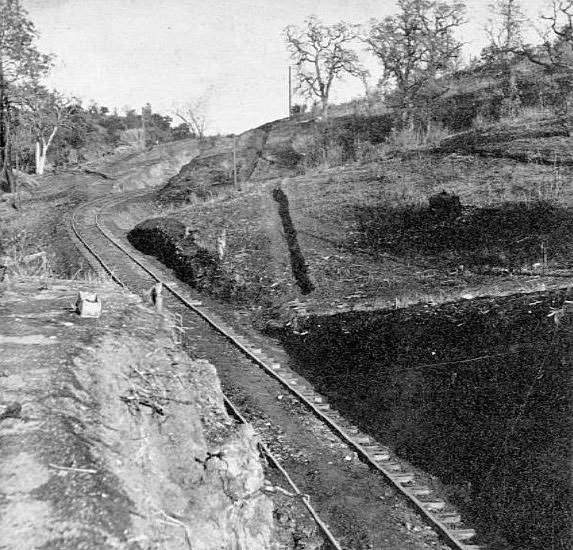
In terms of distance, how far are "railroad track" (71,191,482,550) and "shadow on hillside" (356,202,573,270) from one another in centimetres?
570

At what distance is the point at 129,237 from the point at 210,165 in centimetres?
1926

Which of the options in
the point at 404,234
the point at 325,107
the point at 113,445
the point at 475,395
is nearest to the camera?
the point at 113,445

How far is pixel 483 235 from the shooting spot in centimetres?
1558

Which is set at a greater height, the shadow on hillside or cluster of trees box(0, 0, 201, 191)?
cluster of trees box(0, 0, 201, 191)

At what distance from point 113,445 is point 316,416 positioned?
5007 millimetres

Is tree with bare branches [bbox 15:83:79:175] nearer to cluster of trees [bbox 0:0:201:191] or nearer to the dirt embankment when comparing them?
cluster of trees [bbox 0:0:201:191]

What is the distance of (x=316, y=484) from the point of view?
8.38m

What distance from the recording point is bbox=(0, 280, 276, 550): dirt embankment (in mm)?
4707

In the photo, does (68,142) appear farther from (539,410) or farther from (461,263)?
(539,410)

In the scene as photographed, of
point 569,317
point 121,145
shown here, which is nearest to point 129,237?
point 569,317

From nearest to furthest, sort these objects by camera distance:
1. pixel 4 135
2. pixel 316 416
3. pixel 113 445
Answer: pixel 113 445
pixel 316 416
pixel 4 135

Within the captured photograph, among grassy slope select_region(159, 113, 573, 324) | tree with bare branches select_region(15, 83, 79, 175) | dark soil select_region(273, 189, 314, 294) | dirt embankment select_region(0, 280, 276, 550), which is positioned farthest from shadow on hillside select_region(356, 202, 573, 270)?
tree with bare branches select_region(15, 83, 79, 175)

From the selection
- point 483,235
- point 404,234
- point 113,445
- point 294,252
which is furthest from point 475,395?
point 294,252

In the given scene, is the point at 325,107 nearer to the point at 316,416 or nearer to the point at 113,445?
the point at 316,416
